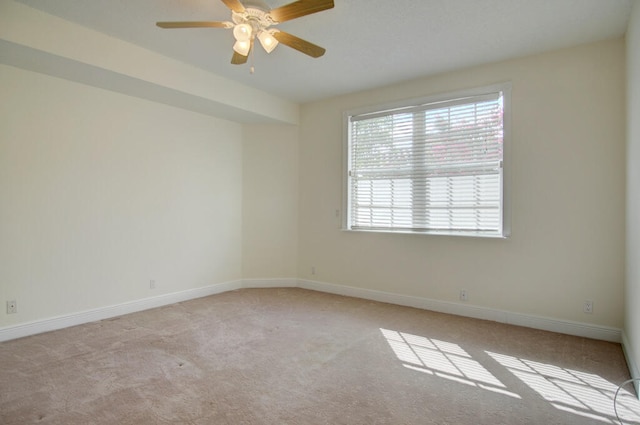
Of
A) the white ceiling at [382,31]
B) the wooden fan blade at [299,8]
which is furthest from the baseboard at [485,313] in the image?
the wooden fan blade at [299,8]

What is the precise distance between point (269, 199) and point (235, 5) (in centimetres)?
332

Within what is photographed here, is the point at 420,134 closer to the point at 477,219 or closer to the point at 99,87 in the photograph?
the point at 477,219

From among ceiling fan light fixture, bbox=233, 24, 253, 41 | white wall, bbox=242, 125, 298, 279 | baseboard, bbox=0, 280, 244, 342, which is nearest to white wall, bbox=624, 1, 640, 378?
ceiling fan light fixture, bbox=233, 24, 253, 41

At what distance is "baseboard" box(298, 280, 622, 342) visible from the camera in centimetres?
322

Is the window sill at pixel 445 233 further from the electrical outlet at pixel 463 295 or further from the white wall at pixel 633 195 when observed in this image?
the white wall at pixel 633 195

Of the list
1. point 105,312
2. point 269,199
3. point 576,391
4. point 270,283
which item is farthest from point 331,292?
point 576,391

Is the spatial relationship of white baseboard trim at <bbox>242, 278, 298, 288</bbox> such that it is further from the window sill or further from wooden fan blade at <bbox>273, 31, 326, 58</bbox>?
wooden fan blade at <bbox>273, 31, 326, 58</bbox>

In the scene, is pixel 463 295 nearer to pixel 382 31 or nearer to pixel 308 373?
pixel 308 373

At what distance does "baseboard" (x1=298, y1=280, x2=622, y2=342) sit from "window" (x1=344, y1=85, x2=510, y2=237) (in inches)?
33.3

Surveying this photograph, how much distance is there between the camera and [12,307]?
3162 millimetres

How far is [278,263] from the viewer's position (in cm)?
536

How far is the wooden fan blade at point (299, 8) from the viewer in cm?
212

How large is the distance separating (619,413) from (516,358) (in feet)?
2.52

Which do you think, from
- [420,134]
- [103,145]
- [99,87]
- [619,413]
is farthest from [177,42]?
[619,413]
